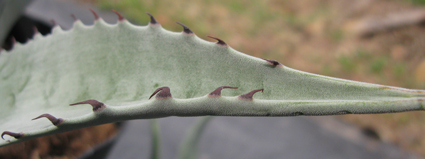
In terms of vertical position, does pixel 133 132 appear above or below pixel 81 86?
below

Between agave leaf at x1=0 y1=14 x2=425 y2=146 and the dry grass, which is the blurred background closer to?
the dry grass

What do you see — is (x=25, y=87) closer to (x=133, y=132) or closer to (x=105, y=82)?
(x=105, y=82)

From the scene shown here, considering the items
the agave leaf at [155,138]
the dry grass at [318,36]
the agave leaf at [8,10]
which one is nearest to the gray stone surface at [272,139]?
the dry grass at [318,36]

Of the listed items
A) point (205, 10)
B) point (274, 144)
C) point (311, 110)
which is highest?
point (205, 10)

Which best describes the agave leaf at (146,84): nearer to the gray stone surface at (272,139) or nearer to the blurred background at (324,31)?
the gray stone surface at (272,139)

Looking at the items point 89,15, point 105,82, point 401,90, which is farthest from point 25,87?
point 89,15
